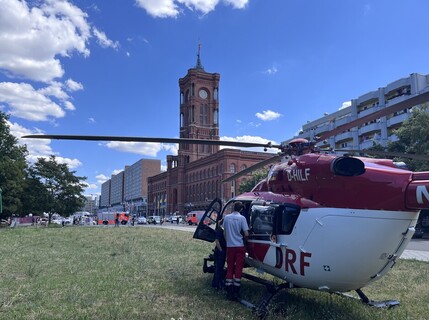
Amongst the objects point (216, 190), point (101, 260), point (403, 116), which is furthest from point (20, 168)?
point (216, 190)

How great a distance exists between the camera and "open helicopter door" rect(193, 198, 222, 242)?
9000 mm

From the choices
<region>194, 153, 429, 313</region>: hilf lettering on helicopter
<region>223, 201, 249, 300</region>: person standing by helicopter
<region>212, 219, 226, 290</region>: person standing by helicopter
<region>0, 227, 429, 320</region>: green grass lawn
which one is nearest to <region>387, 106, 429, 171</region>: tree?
<region>0, 227, 429, 320</region>: green grass lawn

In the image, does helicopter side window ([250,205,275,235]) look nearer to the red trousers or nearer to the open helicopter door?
the red trousers

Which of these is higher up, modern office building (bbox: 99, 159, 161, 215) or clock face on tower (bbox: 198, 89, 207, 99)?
clock face on tower (bbox: 198, 89, 207, 99)

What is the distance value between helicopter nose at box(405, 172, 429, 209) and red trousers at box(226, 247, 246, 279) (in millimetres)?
3273

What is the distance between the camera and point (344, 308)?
7.13 metres

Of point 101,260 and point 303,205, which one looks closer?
point 303,205

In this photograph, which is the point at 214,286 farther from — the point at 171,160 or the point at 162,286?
the point at 171,160

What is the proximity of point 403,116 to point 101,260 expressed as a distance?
163 feet

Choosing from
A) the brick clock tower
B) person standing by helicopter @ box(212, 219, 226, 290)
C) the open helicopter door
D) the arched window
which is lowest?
person standing by helicopter @ box(212, 219, 226, 290)

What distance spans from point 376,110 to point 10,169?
1745 inches

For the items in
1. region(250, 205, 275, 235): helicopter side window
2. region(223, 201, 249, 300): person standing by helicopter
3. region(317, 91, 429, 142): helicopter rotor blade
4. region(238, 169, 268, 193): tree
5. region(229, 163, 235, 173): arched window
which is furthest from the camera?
region(229, 163, 235, 173): arched window

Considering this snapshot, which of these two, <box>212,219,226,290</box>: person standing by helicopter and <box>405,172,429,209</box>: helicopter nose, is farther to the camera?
Answer: <box>212,219,226,290</box>: person standing by helicopter

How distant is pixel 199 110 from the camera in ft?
399
